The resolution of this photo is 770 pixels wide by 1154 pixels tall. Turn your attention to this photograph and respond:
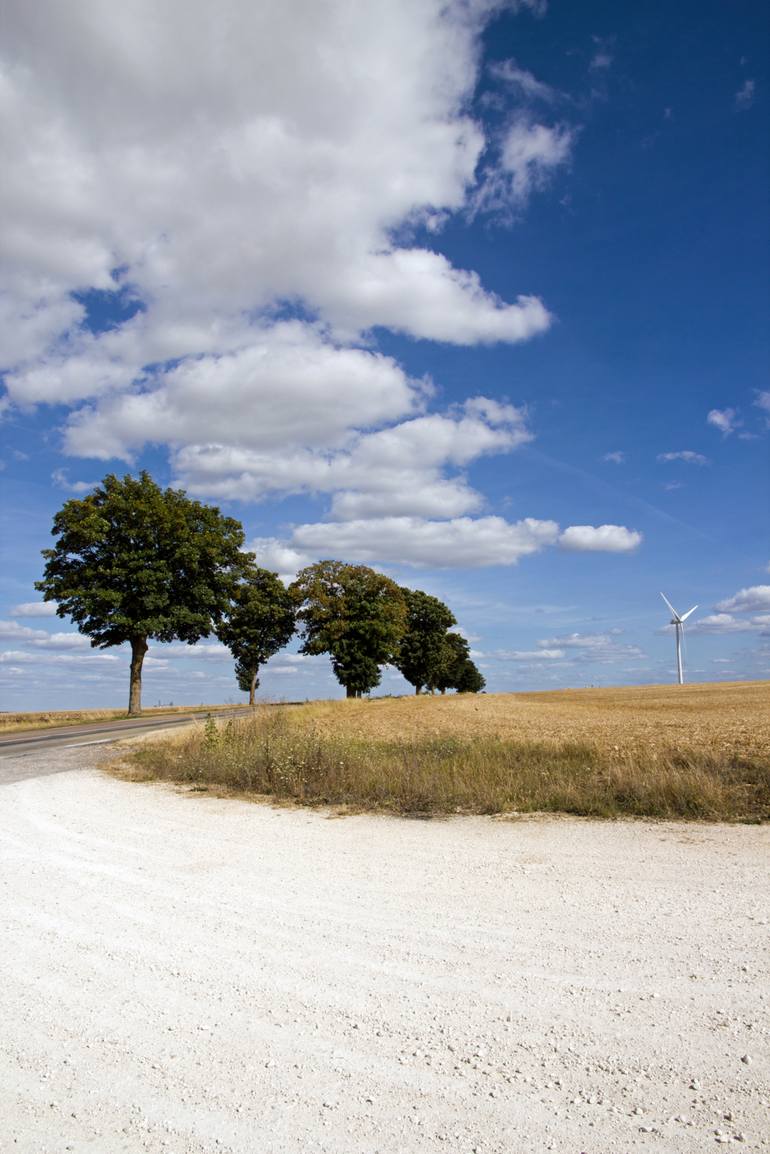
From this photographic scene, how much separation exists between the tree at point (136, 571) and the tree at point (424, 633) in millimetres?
31547

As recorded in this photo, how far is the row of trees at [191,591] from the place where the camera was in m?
38.1

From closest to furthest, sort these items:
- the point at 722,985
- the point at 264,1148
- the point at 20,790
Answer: the point at 264,1148 → the point at 722,985 → the point at 20,790

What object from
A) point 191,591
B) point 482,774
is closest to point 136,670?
point 191,591

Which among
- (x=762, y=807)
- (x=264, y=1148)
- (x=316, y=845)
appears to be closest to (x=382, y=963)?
(x=264, y=1148)

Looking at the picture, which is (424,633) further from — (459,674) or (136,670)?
(136,670)

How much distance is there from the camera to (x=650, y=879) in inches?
254

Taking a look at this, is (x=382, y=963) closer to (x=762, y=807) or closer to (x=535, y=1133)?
(x=535, y=1133)

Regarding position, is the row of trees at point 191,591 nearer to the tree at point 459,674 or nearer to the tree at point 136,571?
the tree at point 136,571

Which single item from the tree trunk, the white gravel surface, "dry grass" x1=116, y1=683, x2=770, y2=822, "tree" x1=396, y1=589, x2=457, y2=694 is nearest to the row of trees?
the tree trunk

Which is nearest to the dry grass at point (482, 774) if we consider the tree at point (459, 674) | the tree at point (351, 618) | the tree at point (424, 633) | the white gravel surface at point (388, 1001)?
the white gravel surface at point (388, 1001)

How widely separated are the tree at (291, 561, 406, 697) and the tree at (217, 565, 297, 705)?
54.8 inches

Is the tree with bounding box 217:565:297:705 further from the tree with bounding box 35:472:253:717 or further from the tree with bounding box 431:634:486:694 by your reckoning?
the tree with bounding box 431:634:486:694

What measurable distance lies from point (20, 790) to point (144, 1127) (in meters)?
10.3

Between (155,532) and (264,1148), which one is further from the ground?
(155,532)
